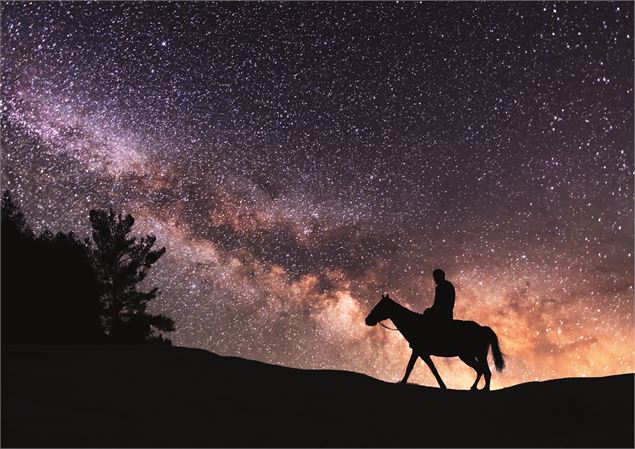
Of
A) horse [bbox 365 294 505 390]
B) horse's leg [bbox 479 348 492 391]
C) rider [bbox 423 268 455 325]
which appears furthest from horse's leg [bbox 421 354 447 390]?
horse's leg [bbox 479 348 492 391]

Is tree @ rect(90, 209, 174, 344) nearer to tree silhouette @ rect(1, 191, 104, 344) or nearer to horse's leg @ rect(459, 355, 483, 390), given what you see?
tree silhouette @ rect(1, 191, 104, 344)

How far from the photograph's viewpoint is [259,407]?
7.12 meters

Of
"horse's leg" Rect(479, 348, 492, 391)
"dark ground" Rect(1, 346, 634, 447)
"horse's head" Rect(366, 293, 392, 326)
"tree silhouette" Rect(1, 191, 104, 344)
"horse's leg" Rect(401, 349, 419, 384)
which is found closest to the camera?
"dark ground" Rect(1, 346, 634, 447)

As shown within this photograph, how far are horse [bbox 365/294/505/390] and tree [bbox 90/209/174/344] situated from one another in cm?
1674

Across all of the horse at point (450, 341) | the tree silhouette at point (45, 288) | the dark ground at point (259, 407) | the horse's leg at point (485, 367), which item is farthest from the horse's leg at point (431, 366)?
the tree silhouette at point (45, 288)

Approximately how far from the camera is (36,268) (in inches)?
863

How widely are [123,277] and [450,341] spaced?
20.3 metres

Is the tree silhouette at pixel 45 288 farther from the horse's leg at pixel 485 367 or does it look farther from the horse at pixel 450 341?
the horse's leg at pixel 485 367

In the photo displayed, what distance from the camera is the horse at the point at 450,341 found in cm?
1161

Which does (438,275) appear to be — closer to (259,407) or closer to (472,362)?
(472,362)

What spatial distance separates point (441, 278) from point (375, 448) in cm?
601

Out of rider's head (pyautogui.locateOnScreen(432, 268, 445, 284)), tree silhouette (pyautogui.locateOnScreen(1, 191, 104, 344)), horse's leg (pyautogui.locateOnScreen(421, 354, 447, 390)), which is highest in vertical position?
tree silhouette (pyautogui.locateOnScreen(1, 191, 104, 344))

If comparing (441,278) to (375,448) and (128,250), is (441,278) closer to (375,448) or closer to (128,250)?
(375,448)

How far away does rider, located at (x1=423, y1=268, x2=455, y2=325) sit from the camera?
1157 cm
